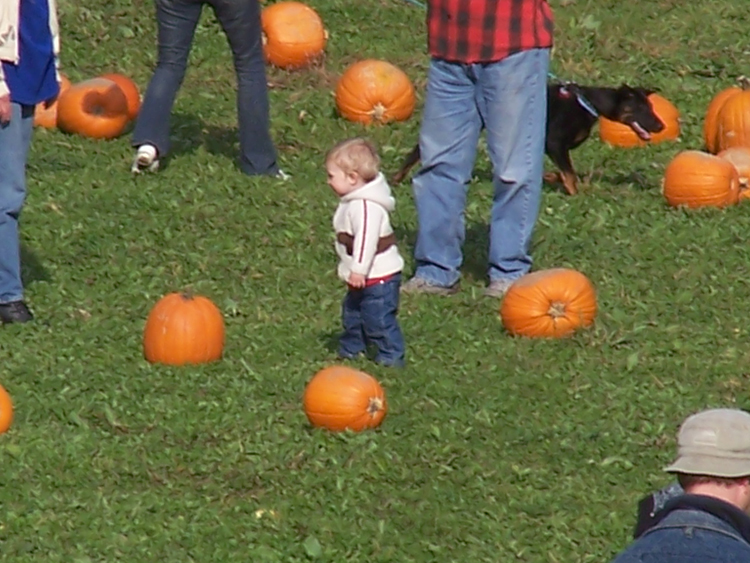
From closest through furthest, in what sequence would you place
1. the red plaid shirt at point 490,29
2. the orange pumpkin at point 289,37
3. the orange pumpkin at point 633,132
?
the red plaid shirt at point 490,29
the orange pumpkin at point 633,132
the orange pumpkin at point 289,37

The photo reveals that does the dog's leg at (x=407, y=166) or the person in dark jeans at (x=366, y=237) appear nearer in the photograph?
the person in dark jeans at (x=366, y=237)

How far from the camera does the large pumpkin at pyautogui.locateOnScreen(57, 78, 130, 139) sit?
37.6 ft

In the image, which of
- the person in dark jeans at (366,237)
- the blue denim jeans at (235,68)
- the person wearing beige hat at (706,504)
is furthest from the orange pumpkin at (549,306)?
the person wearing beige hat at (706,504)

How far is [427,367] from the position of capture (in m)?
7.91

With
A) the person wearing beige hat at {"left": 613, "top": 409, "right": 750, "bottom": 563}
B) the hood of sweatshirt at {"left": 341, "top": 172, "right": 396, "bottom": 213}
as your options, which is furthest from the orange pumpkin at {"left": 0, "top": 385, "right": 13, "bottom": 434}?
the person wearing beige hat at {"left": 613, "top": 409, "right": 750, "bottom": 563}

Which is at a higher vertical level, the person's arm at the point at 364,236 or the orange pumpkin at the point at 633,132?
the person's arm at the point at 364,236

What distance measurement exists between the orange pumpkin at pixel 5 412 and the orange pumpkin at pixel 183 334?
3.02 feet

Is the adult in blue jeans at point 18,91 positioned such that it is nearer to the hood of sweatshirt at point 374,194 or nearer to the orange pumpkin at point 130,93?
the hood of sweatshirt at point 374,194

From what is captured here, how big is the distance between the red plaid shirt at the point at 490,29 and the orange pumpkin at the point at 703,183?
2.19 meters

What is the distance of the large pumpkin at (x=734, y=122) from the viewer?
450 inches

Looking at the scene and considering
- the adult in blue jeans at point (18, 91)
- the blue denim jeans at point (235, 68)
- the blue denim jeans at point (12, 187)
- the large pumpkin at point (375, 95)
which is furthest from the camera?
the large pumpkin at point (375, 95)

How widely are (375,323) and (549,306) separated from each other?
1.10 metres

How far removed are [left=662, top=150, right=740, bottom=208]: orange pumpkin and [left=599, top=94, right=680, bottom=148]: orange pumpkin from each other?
4.26ft

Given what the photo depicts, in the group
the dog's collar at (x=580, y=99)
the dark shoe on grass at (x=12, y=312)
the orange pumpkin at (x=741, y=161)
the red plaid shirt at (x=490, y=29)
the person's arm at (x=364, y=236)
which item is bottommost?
the orange pumpkin at (x=741, y=161)
